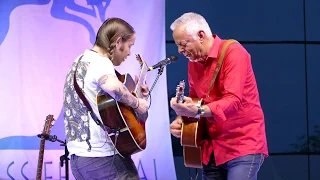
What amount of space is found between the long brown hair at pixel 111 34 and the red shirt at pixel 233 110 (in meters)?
0.50

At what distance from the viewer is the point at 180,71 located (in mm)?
4941

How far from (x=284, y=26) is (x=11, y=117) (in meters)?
3.01

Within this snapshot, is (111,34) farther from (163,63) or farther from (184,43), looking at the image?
(163,63)

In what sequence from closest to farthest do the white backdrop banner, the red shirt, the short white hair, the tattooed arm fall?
1. the tattooed arm
2. the red shirt
3. the short white hair
4. the white backdrop banner

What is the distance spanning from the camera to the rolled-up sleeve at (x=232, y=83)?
236 cm

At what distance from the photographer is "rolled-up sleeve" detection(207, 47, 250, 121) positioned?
236 centimetres

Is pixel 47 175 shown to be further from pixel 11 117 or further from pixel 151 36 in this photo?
pixel 151 36

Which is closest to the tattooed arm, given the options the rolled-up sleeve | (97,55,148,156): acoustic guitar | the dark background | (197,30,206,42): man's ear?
(97,55,148,156): acoustic guitar

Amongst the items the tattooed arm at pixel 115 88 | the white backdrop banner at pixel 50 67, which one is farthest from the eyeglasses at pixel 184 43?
the white backdrop banner at pixel 50 67

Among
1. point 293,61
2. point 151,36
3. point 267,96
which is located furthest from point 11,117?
point 293,61

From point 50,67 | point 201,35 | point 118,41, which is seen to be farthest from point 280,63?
point 118,41

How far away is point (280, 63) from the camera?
5.07 meters

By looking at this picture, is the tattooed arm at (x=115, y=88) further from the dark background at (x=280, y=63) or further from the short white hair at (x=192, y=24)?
the dark background at (x=280, y=63)

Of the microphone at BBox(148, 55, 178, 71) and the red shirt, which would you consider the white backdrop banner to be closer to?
the microphone at BBox(148, 55, 178, 71)
